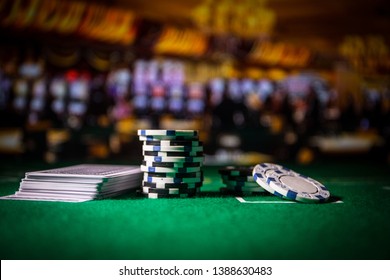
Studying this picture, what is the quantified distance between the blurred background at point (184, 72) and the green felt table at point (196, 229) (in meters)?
5.19

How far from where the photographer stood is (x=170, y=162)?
334 centimetres

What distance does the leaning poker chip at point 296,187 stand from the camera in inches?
128

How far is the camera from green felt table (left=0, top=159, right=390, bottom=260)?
2.05m

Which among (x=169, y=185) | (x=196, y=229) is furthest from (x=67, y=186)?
(x=196, y=229)

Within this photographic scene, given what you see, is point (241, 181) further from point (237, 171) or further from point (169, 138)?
point (169, 138)

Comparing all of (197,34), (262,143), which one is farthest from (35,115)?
(262,143)

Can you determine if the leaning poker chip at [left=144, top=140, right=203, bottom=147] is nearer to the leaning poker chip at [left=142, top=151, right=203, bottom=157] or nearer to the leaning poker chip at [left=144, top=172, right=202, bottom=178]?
the leaning poker chip at [left=142, top=151, right=203, bottom=157]

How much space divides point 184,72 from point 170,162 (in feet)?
32.8

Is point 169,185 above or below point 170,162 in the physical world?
below

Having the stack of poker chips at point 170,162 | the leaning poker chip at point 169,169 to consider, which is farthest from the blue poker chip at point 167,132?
the leaning poker chip at point 169,169

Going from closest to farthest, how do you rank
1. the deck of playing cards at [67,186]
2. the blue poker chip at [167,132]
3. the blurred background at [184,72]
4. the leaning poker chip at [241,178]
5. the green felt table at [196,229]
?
the green felt table at [196,229] < the deck of playing cards at [67,186] < the blue poker chip at [167,132] < the leaning poker chip at [241,178] < the blurred background at [184,72]

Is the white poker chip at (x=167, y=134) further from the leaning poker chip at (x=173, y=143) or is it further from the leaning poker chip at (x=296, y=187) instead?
the leaning poker chip at (x=296, y=187)

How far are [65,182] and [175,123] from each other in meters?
8.89

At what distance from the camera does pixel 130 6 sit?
10664 millimetres
